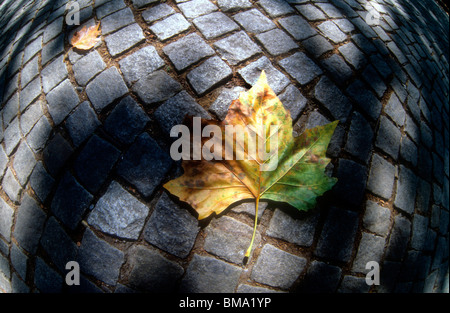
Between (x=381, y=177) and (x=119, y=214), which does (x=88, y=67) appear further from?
(x=381, y=177)

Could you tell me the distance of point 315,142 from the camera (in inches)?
50.2

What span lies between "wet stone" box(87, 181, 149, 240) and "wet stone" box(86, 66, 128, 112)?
0.57 meters

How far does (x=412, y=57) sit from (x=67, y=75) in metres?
2.81

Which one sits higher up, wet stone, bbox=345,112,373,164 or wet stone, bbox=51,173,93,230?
wet stone, bbox=51,173,93,230

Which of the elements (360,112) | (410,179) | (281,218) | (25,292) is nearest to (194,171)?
(281,218)

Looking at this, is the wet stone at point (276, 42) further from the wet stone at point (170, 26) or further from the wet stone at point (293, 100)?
the wet stone at point (170, 26)

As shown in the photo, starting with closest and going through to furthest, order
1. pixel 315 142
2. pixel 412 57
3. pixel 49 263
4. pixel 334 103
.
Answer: pixel 315 142, pixel 49 263, pixel 334 103, pixel 412 57

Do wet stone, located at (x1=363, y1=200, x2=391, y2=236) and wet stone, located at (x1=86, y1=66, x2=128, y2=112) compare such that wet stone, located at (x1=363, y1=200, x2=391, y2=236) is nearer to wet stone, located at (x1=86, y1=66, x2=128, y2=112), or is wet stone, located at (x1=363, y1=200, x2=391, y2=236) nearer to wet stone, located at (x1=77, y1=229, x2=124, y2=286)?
wet stone, located at (x1=77, y1=229, x2=124, y2=286)

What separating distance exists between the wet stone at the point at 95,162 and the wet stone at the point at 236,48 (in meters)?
0.96

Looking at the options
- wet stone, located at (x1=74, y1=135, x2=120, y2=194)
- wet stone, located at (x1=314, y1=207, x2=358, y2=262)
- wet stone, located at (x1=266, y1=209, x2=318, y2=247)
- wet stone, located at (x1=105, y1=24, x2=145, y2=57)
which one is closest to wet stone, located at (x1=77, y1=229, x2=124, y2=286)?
wet stone, located at (x1=74, y1=135, x2=120, y2=194)

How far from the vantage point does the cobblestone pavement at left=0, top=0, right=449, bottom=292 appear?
134 cm

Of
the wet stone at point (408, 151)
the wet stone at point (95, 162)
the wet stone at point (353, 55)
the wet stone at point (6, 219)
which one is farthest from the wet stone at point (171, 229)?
the wet stone at point (353, 55)

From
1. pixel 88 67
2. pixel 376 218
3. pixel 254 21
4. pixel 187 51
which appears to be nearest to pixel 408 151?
pixel 376 218
